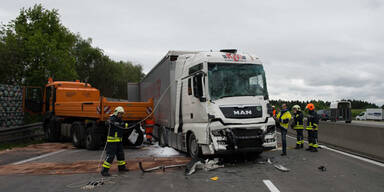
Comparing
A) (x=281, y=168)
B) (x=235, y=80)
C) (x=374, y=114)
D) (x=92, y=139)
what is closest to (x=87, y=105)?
(x=92, y=139)

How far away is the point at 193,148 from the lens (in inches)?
369

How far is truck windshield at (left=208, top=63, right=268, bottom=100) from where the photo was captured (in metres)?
8.70

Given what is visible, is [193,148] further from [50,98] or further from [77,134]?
[50,98]

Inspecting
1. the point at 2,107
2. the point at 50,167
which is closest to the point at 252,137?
the point at 50,167

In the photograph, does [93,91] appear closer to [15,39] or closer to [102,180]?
[102,180]

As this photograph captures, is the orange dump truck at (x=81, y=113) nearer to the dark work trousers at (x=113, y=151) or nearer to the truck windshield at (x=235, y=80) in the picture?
the dark work trousers at (x=113, y=151)

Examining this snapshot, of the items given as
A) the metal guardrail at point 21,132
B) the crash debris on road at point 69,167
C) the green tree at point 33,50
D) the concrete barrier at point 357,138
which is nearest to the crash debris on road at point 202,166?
the crash debris on road at point 69,167

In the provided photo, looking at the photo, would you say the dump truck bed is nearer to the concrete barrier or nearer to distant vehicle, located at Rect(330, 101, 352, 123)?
the concrete barrier

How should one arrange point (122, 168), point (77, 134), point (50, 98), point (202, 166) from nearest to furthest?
point (122, 168)
point (202, 166)
point (77, 134)
point (50, 98)

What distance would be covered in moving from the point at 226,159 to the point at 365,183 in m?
3.98

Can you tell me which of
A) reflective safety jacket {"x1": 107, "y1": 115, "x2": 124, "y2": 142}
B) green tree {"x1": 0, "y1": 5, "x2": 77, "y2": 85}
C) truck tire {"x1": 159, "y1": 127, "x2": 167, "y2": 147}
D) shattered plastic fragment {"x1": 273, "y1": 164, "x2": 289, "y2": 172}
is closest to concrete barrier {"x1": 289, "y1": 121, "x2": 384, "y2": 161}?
shattered plastic fragment {"x1": 273, "y1": 164, "x2": 289, "y2": 172}

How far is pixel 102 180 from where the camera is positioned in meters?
6.87

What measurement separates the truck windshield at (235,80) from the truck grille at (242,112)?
414 millimetres

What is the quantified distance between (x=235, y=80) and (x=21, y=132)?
12.1 meters
